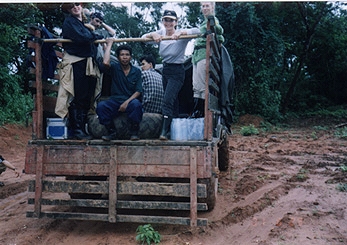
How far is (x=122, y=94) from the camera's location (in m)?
3.76

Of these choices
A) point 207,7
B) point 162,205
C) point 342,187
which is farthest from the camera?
point 342,187

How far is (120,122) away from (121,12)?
58.4 feet

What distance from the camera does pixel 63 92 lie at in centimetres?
363

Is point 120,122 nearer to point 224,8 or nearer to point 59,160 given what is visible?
point 59,160

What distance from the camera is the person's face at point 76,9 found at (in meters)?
3.61

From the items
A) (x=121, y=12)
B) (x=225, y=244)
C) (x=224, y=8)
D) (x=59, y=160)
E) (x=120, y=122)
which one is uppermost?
(x=121, y=12)

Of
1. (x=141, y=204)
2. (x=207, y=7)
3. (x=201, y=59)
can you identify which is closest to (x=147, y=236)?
(x=141, y=204)

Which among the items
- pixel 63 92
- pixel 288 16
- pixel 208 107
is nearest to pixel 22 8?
pixel 63 92

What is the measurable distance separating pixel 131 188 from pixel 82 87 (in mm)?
1373

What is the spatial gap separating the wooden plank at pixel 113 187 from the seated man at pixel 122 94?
0.67 feet

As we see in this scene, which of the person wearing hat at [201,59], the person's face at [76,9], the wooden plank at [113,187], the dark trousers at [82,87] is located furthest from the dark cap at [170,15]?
the wooden plank at [113,187]

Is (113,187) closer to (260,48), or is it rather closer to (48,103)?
(48,103)

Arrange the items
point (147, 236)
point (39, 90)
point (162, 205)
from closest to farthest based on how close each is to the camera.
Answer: point (147, 236) → point (162, 205) → point (39, 90)

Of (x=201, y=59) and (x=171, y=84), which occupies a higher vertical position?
(x=201, y=59)
